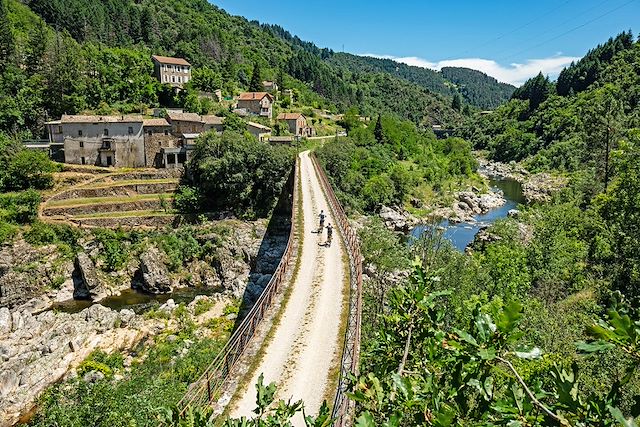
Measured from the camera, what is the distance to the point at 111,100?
190 feet

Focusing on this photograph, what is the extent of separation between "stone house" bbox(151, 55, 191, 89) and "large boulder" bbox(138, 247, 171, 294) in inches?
1658

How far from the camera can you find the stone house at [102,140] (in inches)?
1746

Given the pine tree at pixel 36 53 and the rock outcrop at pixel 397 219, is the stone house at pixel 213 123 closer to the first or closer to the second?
the rock outcrop at pixel 397 219

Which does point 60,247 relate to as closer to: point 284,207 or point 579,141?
point 284,207

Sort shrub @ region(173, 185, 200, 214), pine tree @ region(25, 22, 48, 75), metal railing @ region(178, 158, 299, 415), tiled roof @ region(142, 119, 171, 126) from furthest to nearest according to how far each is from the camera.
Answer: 1. pine tree @ region(25, 22, 48, 75)
2. tiled roof @ region(142, 119, 171, 126)
3. shrub @ region(173, 185, 200, 214)
4. metal railing @ region(178, 158, 299, 415)

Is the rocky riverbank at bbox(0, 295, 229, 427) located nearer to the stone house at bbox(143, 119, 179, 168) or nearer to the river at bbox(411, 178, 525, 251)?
the river at bbox(411, 178, 525, 251)

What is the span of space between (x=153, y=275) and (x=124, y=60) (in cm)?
5052

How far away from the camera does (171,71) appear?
71438mm

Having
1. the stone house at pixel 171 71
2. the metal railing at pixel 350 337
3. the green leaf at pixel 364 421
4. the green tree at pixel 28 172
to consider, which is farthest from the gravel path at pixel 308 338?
the stone house at pixel 171 71

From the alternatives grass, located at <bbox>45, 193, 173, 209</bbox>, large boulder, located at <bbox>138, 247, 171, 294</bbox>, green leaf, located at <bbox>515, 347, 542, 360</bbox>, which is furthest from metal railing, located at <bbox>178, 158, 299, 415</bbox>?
grass, located at <bbox>45, 193, 173, 209</bbox>

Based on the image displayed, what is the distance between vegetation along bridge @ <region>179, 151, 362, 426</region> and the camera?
417 inches

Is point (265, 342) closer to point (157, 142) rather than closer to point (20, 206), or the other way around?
point (20, 206)

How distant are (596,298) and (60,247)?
34.7 m

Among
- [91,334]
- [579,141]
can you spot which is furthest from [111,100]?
[579,141]
